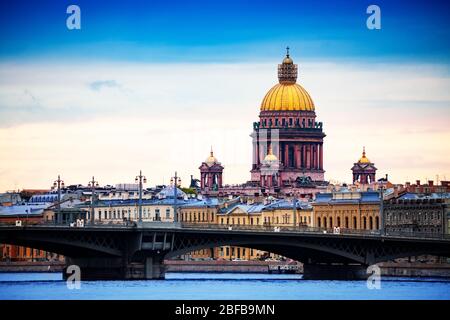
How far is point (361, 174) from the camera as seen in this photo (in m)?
152

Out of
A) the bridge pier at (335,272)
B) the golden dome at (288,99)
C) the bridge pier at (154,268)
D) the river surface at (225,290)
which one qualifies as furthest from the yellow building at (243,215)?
the river surface at (225,290)

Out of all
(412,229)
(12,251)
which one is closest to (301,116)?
(12,251)

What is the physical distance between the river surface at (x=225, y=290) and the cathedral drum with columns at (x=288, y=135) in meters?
64.2

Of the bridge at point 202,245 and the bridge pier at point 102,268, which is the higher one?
the bridge at point 202,245

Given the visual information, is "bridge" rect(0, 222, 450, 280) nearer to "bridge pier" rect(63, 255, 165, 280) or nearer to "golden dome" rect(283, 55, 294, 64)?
"bridge pier" rect(63, 255, 165, 280)

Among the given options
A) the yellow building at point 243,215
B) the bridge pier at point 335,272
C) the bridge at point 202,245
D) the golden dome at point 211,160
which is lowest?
the bridge pier at point 335,272

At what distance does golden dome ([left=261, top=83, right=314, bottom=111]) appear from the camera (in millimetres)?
158500

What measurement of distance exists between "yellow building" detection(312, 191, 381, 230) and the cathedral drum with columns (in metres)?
28.7

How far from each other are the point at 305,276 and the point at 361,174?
57.5m

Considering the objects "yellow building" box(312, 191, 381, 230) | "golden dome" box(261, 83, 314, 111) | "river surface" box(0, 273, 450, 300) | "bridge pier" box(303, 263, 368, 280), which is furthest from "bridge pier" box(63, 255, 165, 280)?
"golden dome" box(261, 83, 314, 111)

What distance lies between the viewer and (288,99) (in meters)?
158

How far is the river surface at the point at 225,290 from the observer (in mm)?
72438

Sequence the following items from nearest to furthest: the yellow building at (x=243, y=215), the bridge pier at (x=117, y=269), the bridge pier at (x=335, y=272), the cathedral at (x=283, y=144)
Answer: the bridge pier at (x=117, y=269) → the bridge pier at (x=335, y=272) → the yellow building at (x=243, y=215) → the cathedral at (x=283, y=144)

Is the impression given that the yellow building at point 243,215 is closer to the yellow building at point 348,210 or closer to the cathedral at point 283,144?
the yellow building at point 348,210
